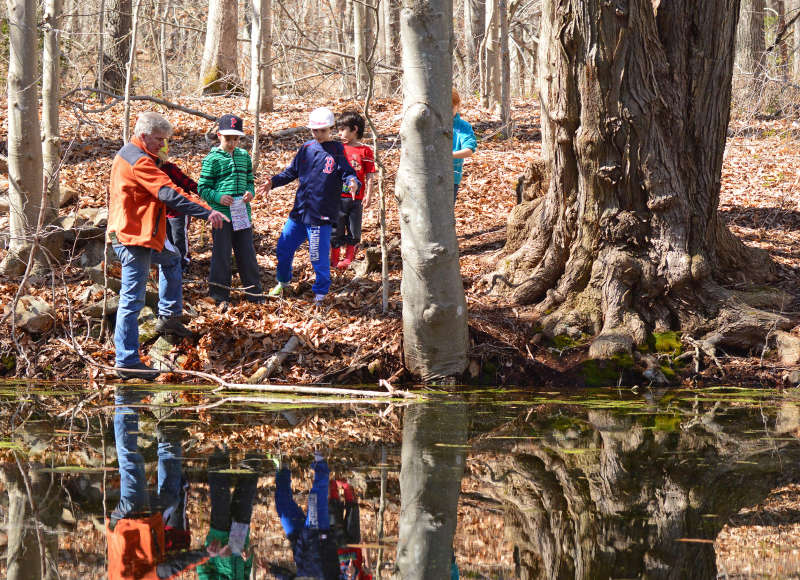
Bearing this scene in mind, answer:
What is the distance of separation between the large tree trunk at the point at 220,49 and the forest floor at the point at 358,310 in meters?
4.16

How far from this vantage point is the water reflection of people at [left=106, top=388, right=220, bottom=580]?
11.1 feet

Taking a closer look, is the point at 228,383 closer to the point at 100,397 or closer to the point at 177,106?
the point at 100,397

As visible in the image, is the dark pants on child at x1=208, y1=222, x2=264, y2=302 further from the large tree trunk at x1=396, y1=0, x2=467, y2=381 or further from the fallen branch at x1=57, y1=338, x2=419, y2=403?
the large tree trunk at x1=396, y1=0, x2=467, y2=381

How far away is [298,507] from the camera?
408cm

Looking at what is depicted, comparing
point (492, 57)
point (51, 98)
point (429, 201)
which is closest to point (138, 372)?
point (429, 201)

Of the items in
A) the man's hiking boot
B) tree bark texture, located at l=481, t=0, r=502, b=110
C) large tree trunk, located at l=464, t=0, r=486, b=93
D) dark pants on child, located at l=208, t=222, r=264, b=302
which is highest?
large tree trunk, located at l=464, t=0, r=486, b=93

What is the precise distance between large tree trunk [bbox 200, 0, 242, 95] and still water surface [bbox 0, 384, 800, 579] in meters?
11.3

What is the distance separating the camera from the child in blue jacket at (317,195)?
8219 millimetres

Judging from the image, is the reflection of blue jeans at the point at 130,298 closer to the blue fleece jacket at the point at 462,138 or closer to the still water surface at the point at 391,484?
the still water surface at the point at 391,484

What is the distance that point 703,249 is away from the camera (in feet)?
25.6

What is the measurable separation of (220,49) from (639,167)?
11518mm

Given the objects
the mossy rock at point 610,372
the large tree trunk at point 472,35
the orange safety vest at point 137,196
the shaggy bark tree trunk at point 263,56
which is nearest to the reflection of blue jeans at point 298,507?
the orange safety vest at point 137,196

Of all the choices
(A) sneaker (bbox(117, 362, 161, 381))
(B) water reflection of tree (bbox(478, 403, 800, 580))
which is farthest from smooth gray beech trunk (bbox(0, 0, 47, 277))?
(B) water reflection of tree (bbox(478, 403, 800, 580))

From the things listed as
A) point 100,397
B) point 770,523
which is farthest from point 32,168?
point 770,523
